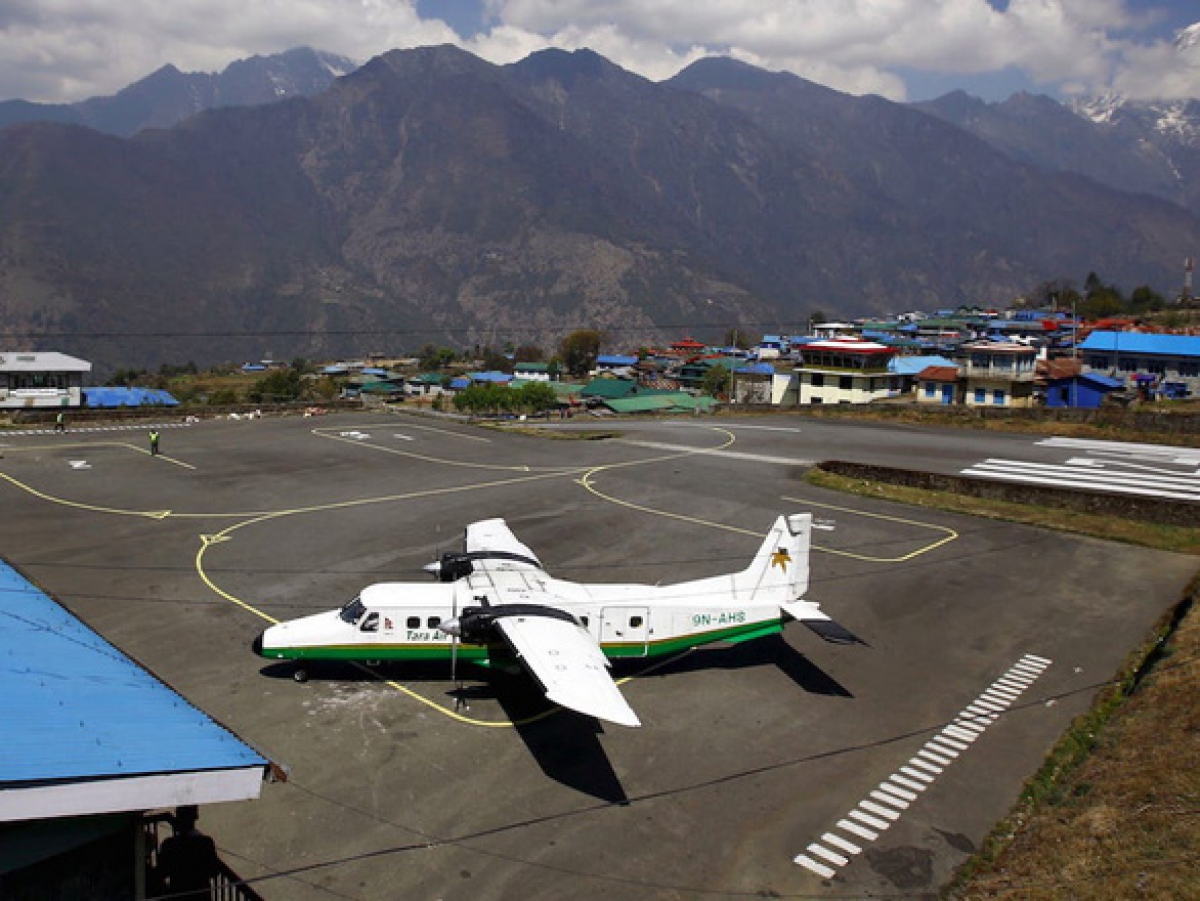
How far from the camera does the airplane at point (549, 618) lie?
73.0 ft

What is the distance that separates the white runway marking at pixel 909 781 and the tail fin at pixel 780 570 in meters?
6.03

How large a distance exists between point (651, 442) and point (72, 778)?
5863 cm

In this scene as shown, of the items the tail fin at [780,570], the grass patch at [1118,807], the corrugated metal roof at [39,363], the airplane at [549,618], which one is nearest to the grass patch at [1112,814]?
the grass patch at [1118,807]

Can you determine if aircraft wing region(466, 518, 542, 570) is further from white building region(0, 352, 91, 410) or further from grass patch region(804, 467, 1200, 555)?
white building region(0, 352, 91, 410)

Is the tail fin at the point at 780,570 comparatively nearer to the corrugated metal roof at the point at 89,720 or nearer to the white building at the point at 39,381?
the corrugated metal roof at the point at 89,720

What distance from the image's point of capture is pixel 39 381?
84.0 metres

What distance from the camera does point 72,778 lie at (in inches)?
406

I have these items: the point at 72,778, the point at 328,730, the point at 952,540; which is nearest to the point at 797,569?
the point at 328,730

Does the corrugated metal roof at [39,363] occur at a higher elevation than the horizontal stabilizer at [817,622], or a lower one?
higher

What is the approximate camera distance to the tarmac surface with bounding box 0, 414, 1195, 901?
17234 mm

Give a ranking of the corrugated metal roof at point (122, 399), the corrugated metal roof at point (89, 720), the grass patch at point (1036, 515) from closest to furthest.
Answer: the corrugated metal roof at point (89, 720)
the grass patch at point (1036, 515)
the corrugated metal roof at point (122, 399)

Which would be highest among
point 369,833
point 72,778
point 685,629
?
point 72,778

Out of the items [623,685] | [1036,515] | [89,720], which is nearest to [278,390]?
[1036,515]

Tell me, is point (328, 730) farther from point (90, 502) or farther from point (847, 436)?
point (847, 436)
